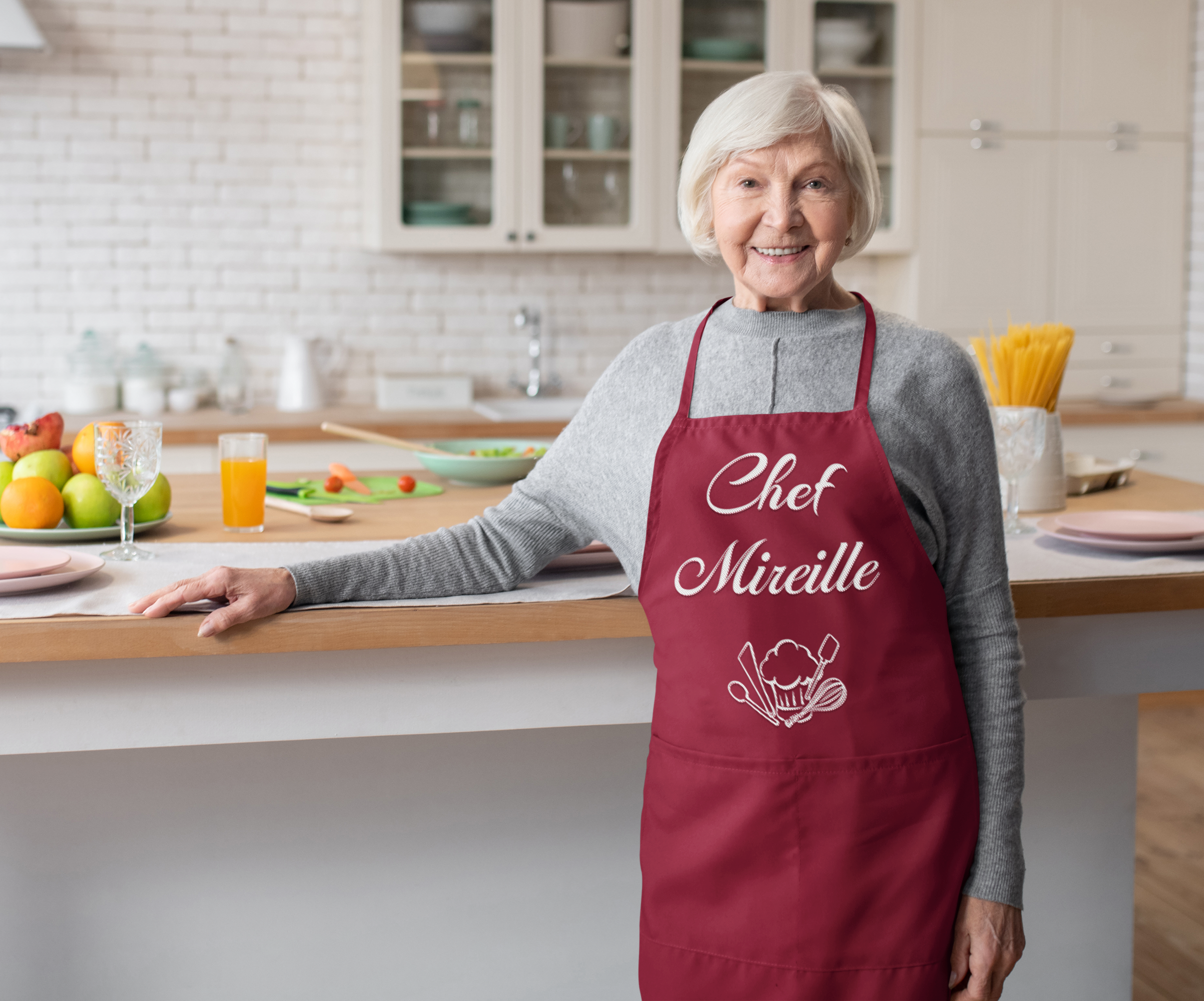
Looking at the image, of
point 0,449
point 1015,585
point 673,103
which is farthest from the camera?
point 673,103

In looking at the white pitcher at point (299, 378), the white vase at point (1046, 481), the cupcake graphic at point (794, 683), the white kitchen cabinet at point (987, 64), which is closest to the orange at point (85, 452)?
the cupcake graphic at point (794, 683)

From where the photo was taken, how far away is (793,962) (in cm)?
121

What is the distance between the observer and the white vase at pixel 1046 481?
1998 millimetres

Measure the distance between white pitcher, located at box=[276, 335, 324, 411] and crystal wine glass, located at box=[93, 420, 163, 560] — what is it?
2.40 metres

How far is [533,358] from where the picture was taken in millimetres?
4270

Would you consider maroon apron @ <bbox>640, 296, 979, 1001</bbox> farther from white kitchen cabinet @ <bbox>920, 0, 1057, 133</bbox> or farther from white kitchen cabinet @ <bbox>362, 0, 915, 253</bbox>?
white kitchen cabinet @ <bbox>920, 0, 1057, 133</bbox>

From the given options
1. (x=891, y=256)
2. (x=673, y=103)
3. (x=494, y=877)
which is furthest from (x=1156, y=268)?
(x=494, y=877)

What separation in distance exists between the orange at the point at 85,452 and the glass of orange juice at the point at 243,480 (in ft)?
0.58

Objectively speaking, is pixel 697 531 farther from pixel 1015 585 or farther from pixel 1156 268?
pixel 1156 268

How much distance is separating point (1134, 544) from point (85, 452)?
1449mm

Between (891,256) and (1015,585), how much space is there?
3.03 m

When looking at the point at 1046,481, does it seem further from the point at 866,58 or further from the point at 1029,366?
the point at 866,58

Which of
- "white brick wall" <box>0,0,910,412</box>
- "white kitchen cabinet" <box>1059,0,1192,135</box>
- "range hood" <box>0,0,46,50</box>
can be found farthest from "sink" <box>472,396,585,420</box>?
"white kitchen cabinet" <box>1059,0,1192,135</box>

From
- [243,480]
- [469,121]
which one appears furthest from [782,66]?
[243,480]
